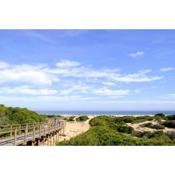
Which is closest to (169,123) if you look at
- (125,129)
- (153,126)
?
(153,126)

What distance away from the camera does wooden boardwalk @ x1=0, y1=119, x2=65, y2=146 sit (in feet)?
33.9

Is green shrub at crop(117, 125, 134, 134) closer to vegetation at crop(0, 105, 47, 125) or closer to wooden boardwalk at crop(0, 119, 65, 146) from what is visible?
wooden boardwalk at crop(0, 119, 65, 146)

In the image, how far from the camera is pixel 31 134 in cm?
1228

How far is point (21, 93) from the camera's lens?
1051 inches

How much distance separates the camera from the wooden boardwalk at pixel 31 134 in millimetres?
10343

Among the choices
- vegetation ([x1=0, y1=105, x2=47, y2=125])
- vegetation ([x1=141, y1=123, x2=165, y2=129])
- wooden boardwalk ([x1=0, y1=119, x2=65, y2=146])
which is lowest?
wooden boardwalk ([x1=0, y1=119, x2=65, y2=146])

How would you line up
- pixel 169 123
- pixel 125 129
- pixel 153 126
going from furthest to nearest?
pixel 169 123
pixel 153 126
pixel 125 129

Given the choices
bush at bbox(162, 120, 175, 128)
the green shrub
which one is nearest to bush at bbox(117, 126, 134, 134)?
the green shrub

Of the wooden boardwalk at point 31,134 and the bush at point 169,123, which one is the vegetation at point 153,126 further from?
the wooden boardwalk at point 31,134

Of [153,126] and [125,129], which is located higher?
[153,126]

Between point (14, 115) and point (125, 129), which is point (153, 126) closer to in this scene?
point (125, 129)

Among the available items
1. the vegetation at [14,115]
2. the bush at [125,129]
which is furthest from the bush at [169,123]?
the vegetation at [14,115]
